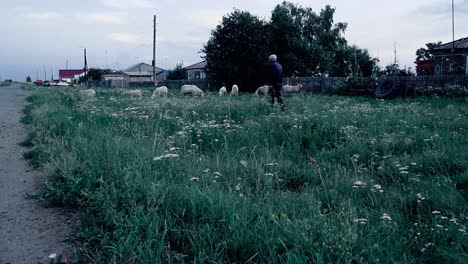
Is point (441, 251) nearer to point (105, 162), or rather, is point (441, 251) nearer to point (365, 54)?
point (105, 162)

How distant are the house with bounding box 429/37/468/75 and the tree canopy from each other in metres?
7.09

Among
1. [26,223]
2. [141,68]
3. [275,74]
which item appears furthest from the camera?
[141,68]

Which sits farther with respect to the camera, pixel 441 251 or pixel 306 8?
pixel 306 8

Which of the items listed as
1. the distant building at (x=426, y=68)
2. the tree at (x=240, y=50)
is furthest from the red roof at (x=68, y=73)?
the distant building at (x=426, y=68)

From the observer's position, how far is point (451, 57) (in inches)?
1126

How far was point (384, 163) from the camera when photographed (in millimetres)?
4891

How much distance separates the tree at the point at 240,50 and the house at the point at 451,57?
14.7m

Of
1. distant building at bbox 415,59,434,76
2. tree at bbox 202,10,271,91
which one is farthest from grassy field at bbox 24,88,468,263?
distant building at bbox 415,59,434,76

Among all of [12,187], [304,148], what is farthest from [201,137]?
[12,187]

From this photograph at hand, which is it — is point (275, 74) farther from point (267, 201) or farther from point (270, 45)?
point (270, 45)

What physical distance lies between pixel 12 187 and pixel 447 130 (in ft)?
23.9

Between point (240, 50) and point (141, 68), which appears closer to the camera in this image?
point (240, 50)

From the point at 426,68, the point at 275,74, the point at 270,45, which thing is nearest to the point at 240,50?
the point at 270,45

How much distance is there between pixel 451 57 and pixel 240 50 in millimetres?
17598
